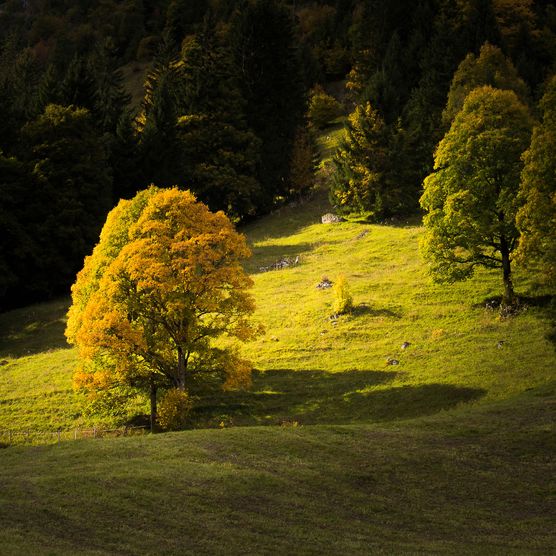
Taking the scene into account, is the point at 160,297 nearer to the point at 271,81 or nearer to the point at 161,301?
the point at 161,301

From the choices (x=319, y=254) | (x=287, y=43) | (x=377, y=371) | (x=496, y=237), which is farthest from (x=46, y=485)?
(x=287, y=43)

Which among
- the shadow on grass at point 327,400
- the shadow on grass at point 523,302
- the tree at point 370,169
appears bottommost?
the shadow on grass at point 327,400

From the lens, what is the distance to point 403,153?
79.7 m

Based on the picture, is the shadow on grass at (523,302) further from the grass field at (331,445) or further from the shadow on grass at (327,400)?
the shadow on grass at (327,400)

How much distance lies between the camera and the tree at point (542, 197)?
41094mm

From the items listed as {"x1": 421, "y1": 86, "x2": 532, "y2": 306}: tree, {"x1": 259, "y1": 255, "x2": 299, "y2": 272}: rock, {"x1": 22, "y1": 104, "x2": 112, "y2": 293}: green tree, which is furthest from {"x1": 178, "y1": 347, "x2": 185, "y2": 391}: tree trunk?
{"x1": 22, "y1": 104, "x2": 112, "y2": 293}: green tree

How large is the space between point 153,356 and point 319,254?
32085 millimetres

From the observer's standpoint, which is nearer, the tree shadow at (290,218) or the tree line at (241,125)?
the tree line at (241,125)

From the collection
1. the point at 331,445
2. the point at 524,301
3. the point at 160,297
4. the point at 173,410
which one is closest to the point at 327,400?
the point at 173,410

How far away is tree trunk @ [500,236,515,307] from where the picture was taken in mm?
50656

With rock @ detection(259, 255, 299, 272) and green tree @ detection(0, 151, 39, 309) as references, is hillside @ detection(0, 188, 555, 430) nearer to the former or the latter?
rock @ detection(259, 255, 299, 272)

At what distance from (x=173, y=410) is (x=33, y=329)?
88.3ft

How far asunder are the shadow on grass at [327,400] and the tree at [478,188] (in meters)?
10.9

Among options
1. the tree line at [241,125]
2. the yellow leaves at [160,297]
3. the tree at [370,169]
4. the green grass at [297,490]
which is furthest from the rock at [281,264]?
the green grass at [297,490]
